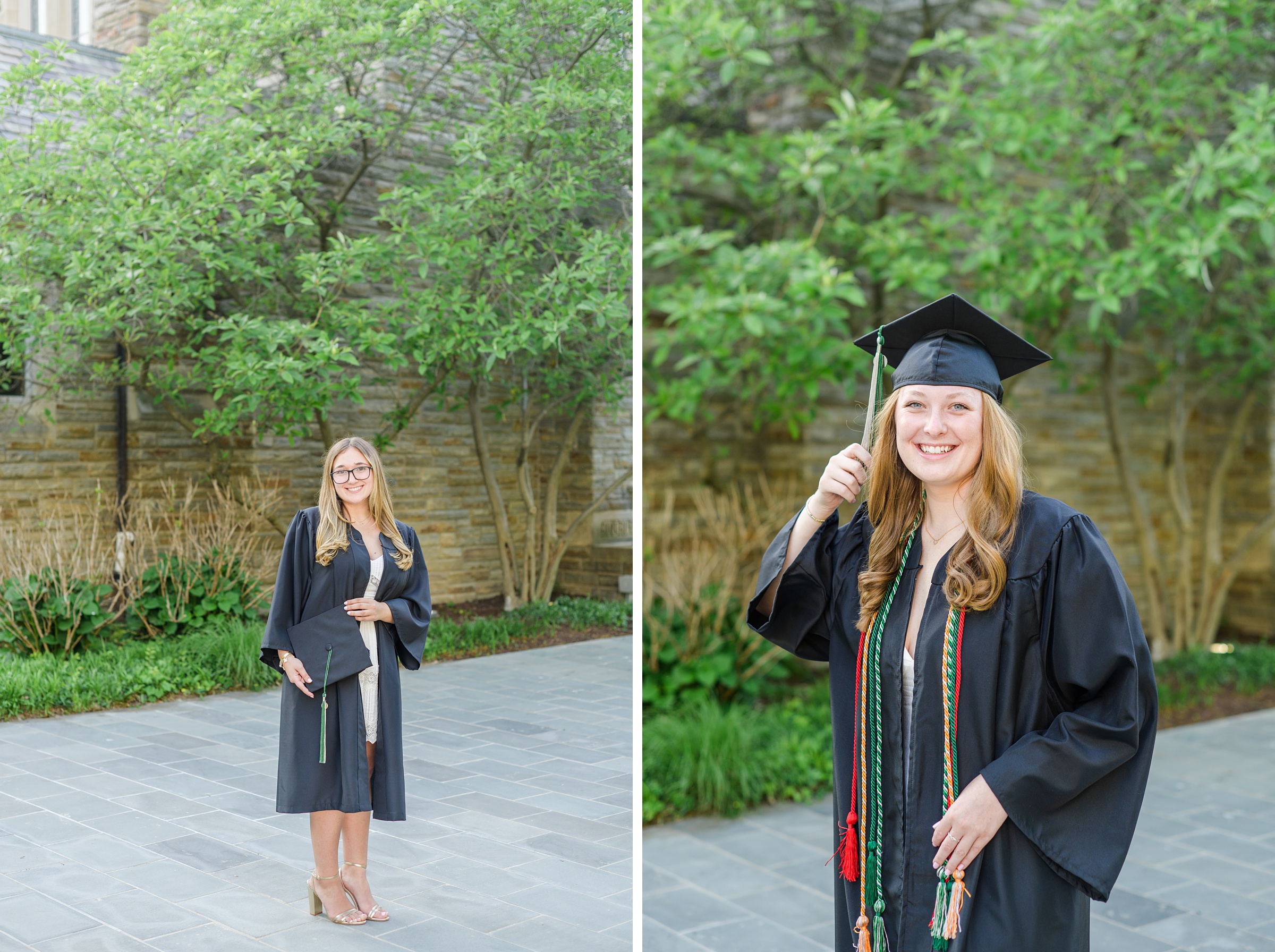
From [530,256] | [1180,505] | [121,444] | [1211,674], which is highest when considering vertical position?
[530,256]

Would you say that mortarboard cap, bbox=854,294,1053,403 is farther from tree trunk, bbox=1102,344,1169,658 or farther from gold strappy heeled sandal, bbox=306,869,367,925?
tree trunk, bbox=1102,344,1169,658

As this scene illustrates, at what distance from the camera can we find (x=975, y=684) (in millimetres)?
1877

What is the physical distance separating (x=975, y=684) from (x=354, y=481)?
144 centimetres

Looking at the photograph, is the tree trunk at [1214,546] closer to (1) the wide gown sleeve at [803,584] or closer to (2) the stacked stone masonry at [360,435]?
(2) the stacked stone masonry at [360,435]

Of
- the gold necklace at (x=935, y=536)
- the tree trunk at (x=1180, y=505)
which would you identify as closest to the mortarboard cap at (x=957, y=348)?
the gold necklace at (x=935, y=536)

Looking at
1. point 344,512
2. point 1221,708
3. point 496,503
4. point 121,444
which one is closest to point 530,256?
point 496,503

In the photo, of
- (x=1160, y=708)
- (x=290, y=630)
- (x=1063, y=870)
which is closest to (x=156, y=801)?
(x=290, y=630)

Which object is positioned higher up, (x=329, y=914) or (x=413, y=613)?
(x=413, y=613)

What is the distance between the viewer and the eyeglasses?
2.60 metres

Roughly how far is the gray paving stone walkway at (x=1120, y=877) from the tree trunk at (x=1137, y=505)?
1953 mm

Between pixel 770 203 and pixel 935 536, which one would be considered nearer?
pixel 935 536

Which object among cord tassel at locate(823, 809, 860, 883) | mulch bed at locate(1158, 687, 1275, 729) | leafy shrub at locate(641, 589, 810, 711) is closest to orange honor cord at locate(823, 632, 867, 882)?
cord tassel at locate(823, 809, 860, 883)

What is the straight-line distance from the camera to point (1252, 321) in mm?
7043

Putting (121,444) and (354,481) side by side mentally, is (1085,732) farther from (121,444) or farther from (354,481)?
(121,444)
